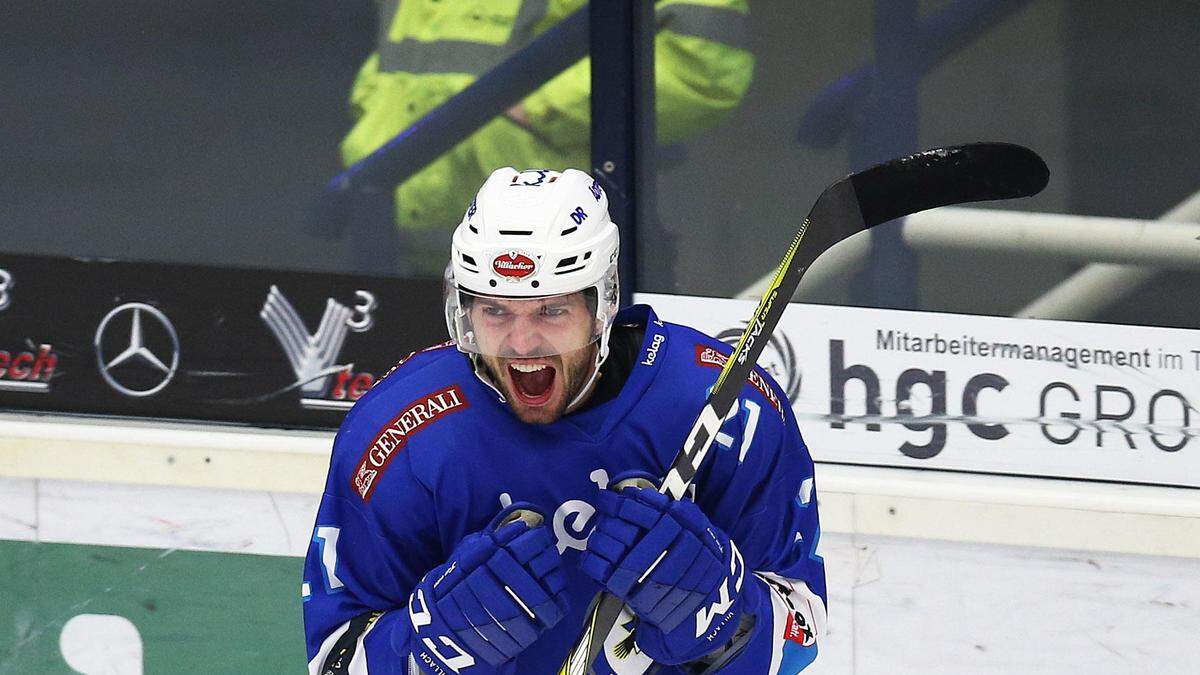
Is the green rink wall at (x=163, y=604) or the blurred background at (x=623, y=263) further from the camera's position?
Answer: the green rink wall at (x=163, y=604)

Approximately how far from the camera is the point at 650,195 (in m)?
3.40

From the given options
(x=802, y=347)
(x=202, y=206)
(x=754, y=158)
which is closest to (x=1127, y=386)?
(x=802, y=347)

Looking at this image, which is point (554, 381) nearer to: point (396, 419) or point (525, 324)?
point (525, 324)

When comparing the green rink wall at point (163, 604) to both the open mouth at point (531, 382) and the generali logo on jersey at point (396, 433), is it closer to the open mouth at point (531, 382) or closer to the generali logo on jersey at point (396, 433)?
the generali logo on jersey at point (396, 433)

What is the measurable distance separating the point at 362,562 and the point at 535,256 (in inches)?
17.3

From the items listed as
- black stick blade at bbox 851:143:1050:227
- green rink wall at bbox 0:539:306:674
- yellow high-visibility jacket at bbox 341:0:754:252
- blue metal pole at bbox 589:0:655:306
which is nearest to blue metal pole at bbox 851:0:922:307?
yellow high-visibility jacket at bbox 341:0:754:252

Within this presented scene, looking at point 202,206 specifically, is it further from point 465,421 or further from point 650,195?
point 465,421

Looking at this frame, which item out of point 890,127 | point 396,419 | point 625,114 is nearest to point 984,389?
point 890,127

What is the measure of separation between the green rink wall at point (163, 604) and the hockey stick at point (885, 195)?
1524 mm

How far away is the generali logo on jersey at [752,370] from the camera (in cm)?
219

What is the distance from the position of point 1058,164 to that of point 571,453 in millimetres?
1502

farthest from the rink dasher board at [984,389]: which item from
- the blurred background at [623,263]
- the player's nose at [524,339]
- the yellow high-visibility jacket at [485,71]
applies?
the player's nose at [524,339]

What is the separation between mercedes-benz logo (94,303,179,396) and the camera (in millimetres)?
3541

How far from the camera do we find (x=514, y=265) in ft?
6.53
